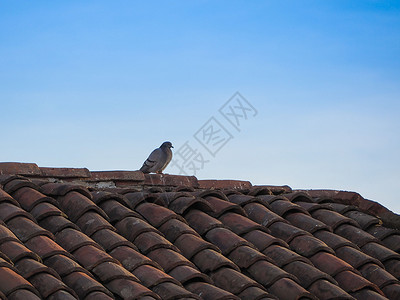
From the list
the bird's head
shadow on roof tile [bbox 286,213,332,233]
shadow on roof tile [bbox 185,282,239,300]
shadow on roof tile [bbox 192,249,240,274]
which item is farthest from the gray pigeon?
shadow on roof tile [bbox 185,282,239,300]

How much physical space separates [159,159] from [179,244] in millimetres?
5363

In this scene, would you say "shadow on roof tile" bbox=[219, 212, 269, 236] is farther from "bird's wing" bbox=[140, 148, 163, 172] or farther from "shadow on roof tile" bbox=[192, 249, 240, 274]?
"bird's wing" bbox=[140, 148, 163, 172]

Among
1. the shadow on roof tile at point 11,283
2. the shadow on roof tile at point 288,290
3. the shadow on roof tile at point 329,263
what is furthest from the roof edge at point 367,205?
the shadow on roof tile at point 11,283

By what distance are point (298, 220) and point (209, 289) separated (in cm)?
196

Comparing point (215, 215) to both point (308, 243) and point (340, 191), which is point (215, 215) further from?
point (340, 191)

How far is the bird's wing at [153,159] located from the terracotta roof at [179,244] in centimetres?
357

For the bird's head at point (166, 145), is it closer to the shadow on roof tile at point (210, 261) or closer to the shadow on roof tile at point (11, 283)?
the shadow on roof tile at point (210, 261)

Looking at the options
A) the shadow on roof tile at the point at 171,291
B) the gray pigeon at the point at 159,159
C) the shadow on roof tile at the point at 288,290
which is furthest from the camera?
the gray pigeon at the point at 159,159

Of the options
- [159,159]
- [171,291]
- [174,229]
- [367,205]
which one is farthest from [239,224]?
[159,159]

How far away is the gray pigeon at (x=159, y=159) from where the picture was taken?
10.3m

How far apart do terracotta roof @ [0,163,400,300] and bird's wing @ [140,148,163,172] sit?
3.57 m

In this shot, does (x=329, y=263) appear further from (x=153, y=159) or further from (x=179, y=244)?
(x=153, y=159)

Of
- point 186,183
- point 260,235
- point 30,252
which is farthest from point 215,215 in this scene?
point 30,252

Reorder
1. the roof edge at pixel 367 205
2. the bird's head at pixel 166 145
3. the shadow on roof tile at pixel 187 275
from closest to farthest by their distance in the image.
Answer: the shadow on roof tile at pixel 187 275
the roof edge at pixel 367 205
the bird's head at pixel 166 145
